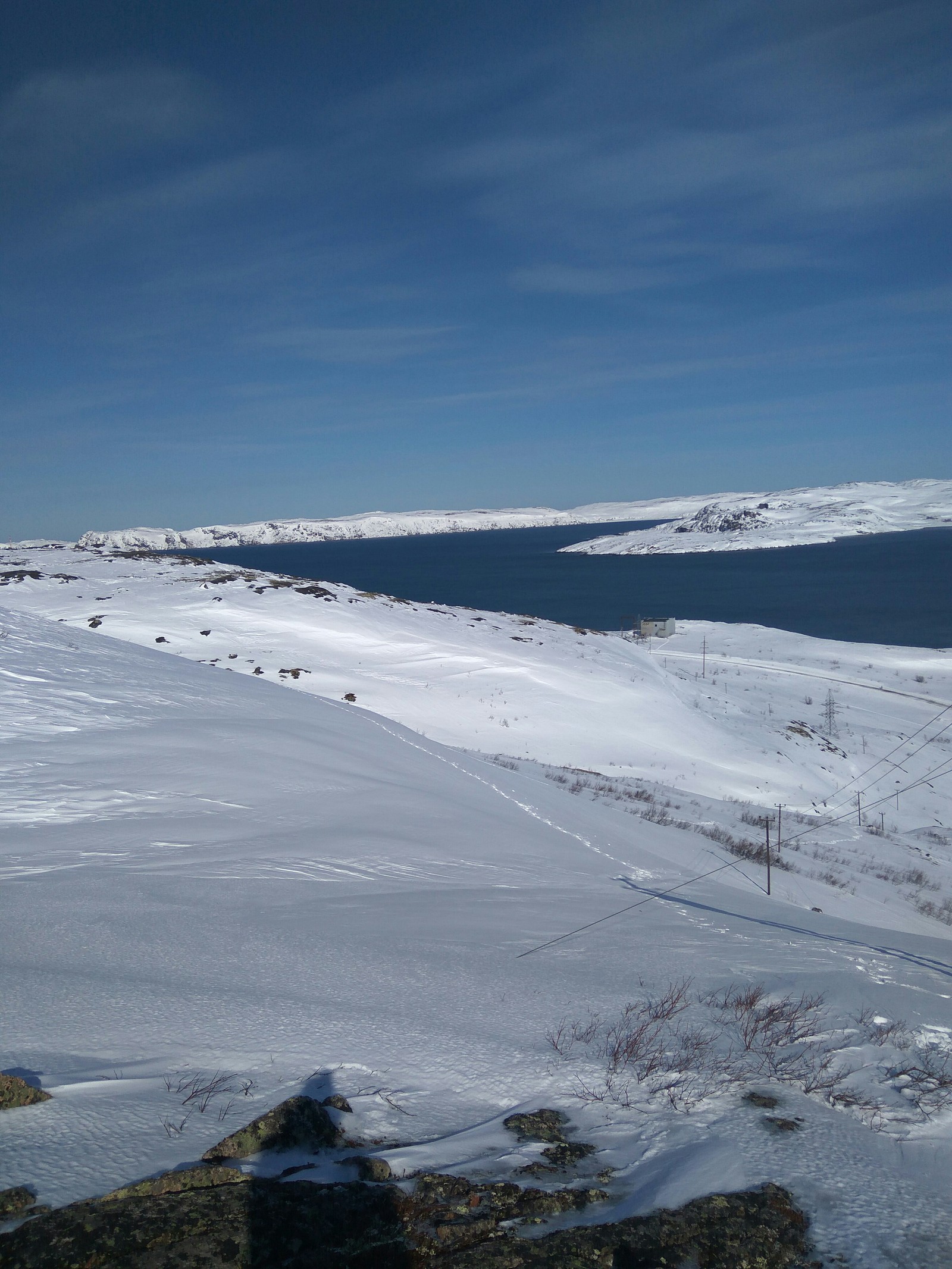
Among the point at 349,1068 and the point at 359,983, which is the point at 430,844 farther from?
the point at 349,1068

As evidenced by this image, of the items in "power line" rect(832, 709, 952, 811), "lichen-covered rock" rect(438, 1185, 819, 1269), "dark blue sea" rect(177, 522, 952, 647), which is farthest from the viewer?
"dark blue sea" rect(177, 522, 952, 647)

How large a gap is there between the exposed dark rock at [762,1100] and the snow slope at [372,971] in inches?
2.5

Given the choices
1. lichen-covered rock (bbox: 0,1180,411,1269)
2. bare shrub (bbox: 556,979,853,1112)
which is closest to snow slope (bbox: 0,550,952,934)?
bare shrub (bbox: 556,979,853,1112)

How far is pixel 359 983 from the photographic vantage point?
476cm

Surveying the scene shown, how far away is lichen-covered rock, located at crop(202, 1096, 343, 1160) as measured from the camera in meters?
2.91

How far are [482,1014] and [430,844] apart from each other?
4.24 m

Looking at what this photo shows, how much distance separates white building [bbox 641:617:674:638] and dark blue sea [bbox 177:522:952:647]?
520 inches

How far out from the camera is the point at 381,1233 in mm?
2584

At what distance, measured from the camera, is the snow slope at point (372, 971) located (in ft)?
10.1

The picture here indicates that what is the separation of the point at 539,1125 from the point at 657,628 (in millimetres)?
46327

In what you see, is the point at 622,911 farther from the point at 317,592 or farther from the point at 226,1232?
the point at 317,592

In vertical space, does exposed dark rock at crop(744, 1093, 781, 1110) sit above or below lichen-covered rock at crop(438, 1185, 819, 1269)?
below

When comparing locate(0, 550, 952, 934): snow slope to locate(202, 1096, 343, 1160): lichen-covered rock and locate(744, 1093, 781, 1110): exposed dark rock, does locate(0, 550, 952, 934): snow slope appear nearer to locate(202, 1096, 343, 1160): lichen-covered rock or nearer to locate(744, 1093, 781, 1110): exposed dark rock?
locate(744, 1093, 781, 1110): exposed dark rock

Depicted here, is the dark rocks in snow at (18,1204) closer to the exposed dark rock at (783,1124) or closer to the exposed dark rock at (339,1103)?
the exposed dark rock at (339,1103)
